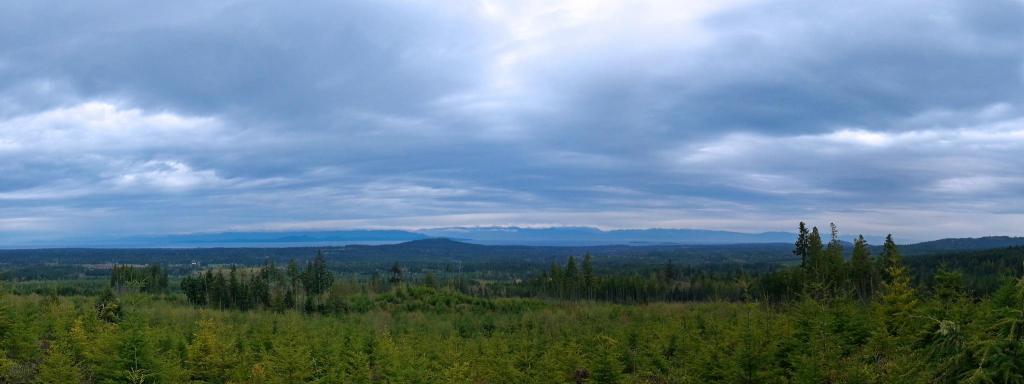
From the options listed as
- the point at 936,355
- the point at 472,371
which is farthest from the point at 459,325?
the point at 936,355

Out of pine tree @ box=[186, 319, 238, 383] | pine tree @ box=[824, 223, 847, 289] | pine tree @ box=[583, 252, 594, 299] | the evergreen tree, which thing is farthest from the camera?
pine tree @ box=[583, 252, 594, 299]

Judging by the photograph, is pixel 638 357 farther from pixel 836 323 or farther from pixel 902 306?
pixel 902 306

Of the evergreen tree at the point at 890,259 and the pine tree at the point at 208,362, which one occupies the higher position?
the evergreen tree at the point at 890,259

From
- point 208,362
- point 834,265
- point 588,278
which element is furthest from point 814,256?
point 208,362

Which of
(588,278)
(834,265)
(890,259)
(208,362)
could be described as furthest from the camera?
(588,278)

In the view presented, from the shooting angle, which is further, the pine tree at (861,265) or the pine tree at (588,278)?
the pine tree at (588,278)

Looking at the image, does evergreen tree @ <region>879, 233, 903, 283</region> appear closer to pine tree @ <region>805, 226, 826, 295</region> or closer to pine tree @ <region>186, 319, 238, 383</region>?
pine tree @ <region>805, 226, 826, 295</region>

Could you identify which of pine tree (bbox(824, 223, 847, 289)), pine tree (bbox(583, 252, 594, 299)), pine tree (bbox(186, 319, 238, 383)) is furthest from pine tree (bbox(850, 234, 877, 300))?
pine tree (bbox(186, 319, 238, 383))

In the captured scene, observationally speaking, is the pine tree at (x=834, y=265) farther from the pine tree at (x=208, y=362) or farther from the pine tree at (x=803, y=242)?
the pine tree at (x=208, y=362)

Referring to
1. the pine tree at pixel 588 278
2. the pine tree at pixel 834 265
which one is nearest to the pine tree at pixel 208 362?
the pine tree at pixel 834 265

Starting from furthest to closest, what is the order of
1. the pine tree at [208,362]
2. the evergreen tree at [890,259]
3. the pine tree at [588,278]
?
the pine tree at [588,278], the evergreen tree at [890,259], the pine tree at [208,362]

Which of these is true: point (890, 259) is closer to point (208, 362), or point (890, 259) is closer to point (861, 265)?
point (208, 362)

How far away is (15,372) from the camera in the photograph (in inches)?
974

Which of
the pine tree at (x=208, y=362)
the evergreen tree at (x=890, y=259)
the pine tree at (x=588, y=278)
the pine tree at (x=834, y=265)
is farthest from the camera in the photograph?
the pine tree at (x=588, y=278)
